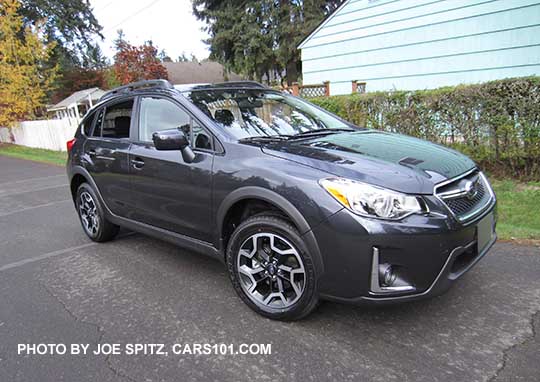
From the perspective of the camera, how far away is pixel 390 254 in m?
2.29

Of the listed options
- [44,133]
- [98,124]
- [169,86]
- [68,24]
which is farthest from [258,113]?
[68,24]

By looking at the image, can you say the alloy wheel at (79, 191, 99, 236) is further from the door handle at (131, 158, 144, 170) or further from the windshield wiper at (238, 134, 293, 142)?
the windshield wiper at (238, 134, 293, 142)

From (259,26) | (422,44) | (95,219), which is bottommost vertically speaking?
(95,219)

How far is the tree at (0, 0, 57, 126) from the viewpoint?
18.6 m

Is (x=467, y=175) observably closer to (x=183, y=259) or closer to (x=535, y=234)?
(x=535, y=234)

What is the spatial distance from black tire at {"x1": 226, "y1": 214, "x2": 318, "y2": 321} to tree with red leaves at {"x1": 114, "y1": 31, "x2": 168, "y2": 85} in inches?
918

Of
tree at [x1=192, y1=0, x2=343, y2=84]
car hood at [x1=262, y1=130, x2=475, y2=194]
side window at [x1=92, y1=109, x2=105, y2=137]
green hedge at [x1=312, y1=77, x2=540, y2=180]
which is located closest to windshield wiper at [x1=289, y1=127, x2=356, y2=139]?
car hood at [x1=262, y1=130, x2=475, y2=194]

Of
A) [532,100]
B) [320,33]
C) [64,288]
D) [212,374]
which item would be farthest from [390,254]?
[320,33]

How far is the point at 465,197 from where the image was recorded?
102 inches

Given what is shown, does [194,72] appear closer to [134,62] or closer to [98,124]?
[134,62]

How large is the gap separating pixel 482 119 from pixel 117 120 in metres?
5.00

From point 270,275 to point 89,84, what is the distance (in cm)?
3910

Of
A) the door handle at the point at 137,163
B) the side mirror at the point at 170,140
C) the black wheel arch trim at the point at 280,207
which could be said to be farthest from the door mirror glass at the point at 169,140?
the door handle at the point at 137,163

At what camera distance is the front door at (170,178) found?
313 centimetres
